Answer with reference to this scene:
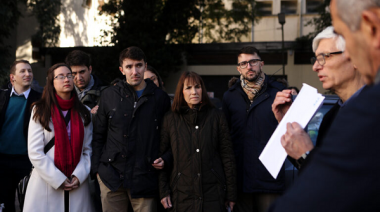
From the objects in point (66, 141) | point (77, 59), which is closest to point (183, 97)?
point (66, 141)

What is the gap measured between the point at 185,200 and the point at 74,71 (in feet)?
7.82

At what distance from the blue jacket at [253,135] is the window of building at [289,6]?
712 inches

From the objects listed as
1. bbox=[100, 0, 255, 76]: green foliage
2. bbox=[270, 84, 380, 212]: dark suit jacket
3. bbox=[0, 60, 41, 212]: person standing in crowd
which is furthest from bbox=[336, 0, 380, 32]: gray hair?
bbox=[100, 0, 255, 76]: green foliage

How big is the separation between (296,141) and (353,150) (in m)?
0.95

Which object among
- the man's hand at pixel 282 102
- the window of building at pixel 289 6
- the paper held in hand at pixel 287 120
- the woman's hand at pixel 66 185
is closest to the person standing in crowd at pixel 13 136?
the woman's hand at pixel 66 185

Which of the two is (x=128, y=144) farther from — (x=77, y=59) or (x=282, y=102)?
(x=282, y=102)

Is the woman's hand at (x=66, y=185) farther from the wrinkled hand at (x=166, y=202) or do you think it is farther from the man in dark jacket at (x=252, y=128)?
the man in dark jacket at (x=252, y=128)

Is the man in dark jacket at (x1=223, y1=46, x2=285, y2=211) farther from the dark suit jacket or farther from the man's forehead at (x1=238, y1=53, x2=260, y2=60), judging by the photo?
the dark suit jacket

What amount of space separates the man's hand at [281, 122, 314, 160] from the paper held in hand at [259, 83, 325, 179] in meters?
0.06

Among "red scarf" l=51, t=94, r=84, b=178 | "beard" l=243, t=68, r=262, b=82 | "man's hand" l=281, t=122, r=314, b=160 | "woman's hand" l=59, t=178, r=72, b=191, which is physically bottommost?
"woman's hand" l=59, t=178, r=72, b=191

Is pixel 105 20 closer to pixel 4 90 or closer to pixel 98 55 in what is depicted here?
pixel 98 55

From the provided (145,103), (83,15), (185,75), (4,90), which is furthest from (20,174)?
(83,15)

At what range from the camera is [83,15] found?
2120cm

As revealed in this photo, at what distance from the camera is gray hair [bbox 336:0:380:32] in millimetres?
1069
